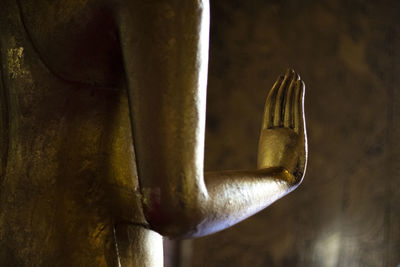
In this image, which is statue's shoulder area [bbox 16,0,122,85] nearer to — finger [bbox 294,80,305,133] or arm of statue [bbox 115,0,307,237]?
arm of statue [bbox 115,0,307,237]

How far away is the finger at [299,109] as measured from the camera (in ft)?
3.48

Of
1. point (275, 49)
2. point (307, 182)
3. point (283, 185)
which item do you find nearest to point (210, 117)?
point (275, 49)

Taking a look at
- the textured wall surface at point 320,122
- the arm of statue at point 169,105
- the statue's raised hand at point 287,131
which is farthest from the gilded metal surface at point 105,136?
the textured wall surface at point 320,122

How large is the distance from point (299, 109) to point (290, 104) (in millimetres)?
26

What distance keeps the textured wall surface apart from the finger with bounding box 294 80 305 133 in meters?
1.64

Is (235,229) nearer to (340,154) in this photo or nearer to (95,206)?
(340,154)

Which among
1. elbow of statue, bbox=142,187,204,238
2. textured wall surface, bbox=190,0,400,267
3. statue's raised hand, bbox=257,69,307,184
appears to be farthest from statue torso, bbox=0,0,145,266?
textured wall surface, bbox=190,0,400,267

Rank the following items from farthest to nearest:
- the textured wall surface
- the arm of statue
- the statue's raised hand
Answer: the textured wall surface → the statue's raised hand → the arm of statue

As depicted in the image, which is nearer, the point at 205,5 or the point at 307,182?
the point at 205,5

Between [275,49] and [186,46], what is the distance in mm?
2354

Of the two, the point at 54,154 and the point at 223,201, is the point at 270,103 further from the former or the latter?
the point at 54,154

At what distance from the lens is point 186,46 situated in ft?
2.25

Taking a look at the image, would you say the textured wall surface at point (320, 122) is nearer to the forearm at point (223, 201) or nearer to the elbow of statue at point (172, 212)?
the forearm at point (223, 201)

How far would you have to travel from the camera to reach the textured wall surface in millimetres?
2781
